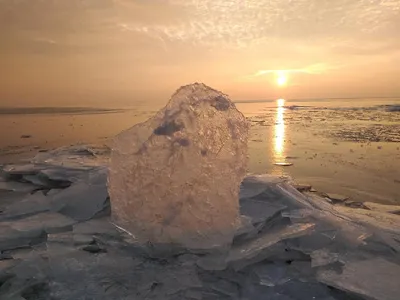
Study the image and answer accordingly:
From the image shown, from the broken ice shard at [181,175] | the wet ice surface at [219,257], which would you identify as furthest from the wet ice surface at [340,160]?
the broken ice shard at [181,175]

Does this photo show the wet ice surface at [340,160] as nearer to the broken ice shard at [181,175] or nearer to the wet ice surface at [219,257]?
the wet ice surface at [219,257]

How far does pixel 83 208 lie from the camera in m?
3.05

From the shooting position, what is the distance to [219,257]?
85.7 inches

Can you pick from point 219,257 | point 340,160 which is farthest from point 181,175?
point 340,160

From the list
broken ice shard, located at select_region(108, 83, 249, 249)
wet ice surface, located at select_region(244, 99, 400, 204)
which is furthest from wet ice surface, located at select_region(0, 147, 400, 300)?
wet ice surface, located at select_region(244, 99, 400, 204)

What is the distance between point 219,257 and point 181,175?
0.62m

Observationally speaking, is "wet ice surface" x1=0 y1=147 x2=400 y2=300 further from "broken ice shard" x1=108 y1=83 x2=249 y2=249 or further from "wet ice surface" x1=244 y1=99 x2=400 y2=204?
"wet ice surface" x1=244 y1=99 x2=400 y2=204

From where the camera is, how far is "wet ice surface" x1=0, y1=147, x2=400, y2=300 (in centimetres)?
187

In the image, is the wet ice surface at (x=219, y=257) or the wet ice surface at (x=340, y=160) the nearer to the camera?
the wet ice surface at (x=219, y=257)

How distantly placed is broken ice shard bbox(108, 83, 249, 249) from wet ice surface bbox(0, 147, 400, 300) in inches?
5.1

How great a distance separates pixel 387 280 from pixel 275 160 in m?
3.87

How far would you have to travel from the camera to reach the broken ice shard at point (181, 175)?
2381 millimetres

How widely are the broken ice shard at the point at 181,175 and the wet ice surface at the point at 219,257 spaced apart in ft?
0.42

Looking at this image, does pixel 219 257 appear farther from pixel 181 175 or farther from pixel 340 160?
pixel 340 160
